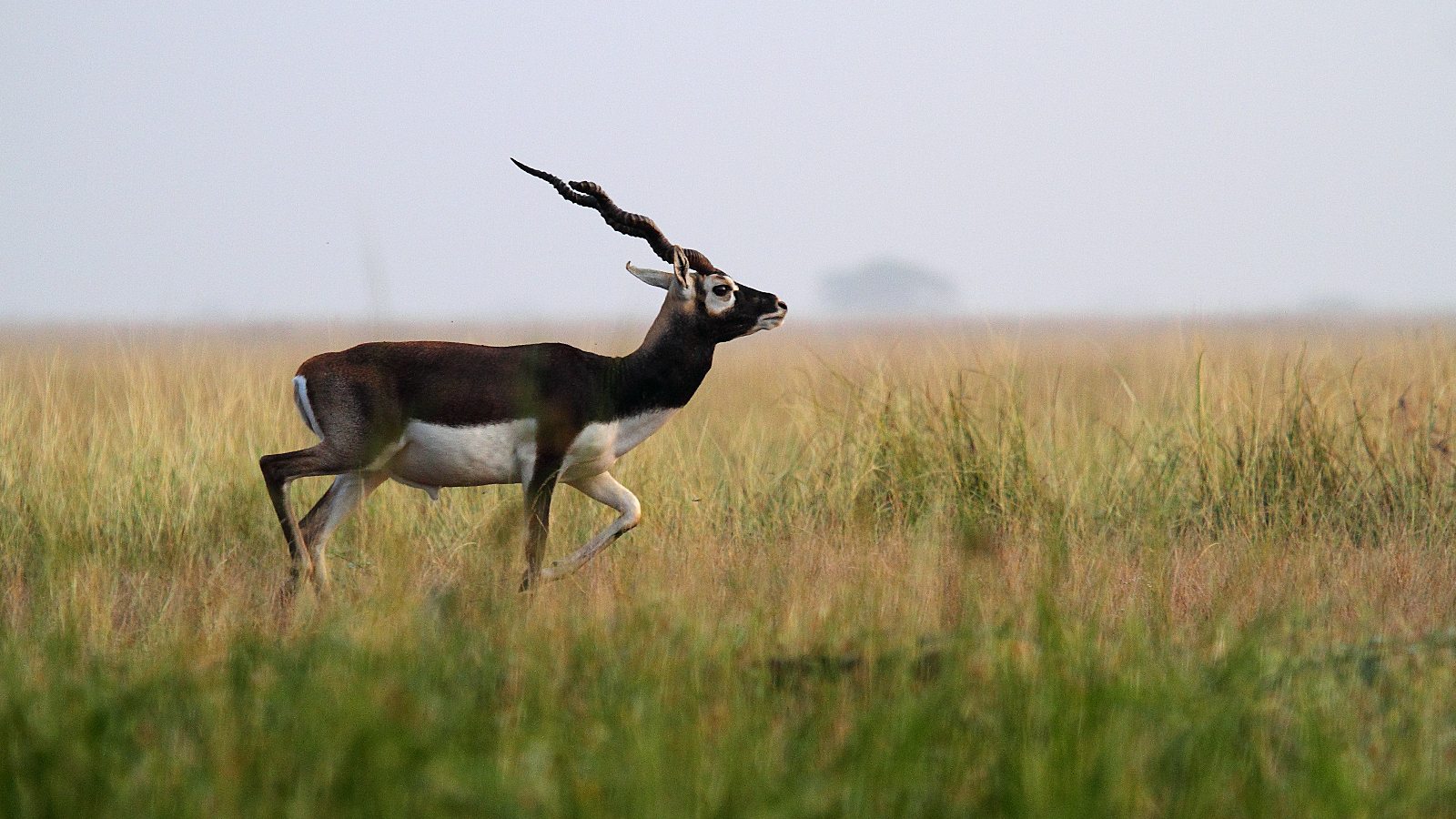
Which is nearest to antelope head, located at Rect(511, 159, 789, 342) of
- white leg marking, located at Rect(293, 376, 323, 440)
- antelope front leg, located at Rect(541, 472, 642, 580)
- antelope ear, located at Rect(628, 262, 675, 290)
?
antelope ear, located at Rect(628, 262, 675, 290)

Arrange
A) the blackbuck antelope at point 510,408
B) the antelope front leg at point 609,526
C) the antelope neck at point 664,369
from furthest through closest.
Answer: the antelope neck at point 664,369
the antelope front leg at point 609,526
the blackbuck antelope at point 510,408

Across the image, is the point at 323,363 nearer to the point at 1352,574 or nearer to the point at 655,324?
the point at 655,324

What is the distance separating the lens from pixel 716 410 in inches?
599

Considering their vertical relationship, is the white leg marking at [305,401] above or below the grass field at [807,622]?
above

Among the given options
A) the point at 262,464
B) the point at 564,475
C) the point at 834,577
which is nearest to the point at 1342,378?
the point at 834,577

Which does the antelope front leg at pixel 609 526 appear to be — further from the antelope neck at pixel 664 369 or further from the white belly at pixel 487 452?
the antelope neck at pixel 664 369

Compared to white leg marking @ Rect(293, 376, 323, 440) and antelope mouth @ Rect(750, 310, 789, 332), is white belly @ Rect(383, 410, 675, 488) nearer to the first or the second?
white leg marking @ Rect(293, 376, 323, 440)

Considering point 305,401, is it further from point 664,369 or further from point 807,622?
point 807,622

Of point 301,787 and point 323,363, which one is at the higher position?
point 323,363

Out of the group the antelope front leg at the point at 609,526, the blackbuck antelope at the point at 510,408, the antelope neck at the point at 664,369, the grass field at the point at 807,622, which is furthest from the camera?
the antelope neck at the point at 664,369

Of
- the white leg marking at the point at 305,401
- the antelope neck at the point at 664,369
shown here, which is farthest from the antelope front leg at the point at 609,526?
the white leg marking at the point at 305,401

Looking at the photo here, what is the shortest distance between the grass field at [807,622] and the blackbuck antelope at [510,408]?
1.13 feet

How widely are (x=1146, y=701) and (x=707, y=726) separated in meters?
1.13

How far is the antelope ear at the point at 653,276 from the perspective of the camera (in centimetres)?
645
